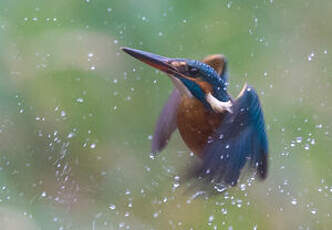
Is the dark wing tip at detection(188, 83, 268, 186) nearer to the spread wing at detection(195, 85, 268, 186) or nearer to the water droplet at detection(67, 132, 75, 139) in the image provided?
the spread wing at detection(195, 85, 268, 186)

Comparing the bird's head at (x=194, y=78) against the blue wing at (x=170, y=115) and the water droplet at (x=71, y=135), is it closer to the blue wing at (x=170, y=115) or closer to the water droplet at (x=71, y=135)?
the blue wing at (x=170, y=115)

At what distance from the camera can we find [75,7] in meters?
0.62

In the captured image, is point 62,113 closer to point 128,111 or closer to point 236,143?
point 128,111

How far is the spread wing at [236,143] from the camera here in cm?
49

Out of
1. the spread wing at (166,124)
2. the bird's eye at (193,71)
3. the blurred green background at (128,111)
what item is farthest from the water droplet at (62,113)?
the bird's eye at (193,71)

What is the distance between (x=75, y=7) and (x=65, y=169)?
19cm

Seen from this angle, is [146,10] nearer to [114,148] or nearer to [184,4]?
[184,4]

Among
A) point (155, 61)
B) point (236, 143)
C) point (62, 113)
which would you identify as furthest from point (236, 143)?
point (62, 113)

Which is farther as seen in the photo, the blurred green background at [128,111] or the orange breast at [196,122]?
the blurred green background at [128,111]

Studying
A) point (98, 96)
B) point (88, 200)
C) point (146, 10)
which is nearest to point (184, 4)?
Answer: point (146, 10)

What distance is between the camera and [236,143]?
491 millimetres

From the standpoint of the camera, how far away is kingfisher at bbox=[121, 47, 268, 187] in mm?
463

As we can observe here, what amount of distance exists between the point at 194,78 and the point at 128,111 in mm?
158

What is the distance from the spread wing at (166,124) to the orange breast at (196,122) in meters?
0.02
